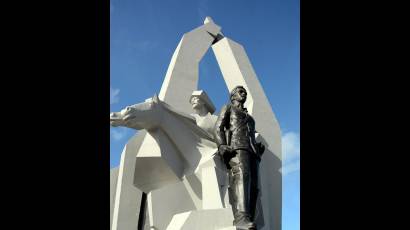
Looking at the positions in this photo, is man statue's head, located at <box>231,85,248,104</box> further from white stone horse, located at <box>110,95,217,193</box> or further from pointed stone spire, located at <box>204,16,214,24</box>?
pointed stone spire, located at <box>204,16,214,24</box>

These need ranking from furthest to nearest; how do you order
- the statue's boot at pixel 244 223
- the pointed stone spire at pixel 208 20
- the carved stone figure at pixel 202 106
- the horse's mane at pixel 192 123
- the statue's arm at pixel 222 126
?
the pointed stone spire at pixel 208 20, the carved stone figure at pixel 202 106, the horse's mane at pixel 192 123, the statue's arm at pixel 222 126, the statue's boot at pixel 244 223

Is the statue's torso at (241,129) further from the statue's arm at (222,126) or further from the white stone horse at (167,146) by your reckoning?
the white stone horse at (167,146)

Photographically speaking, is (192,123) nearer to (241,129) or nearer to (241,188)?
(241,129)

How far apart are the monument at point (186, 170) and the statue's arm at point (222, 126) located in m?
0.02

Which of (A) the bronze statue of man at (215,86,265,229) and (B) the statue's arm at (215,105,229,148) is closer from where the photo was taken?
(A) the bronze statue of man at (215,86,265,229)

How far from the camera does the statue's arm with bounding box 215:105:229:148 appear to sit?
221 inches

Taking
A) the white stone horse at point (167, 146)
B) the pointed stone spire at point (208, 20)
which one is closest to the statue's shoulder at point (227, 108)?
the white stone horse at point (167, 146)

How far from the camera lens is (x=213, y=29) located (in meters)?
11.1

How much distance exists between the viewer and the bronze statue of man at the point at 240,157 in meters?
5.16

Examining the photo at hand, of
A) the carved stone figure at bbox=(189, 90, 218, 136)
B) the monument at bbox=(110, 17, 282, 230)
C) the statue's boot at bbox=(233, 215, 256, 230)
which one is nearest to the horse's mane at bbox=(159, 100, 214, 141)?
the monument at bbox=(110, 17, 282, 230)

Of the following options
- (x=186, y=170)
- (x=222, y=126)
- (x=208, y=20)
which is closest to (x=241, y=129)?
(x=222, y=126)
